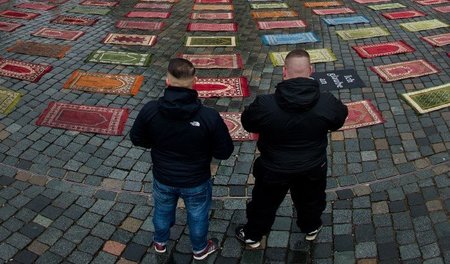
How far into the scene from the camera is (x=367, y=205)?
5.06 metres

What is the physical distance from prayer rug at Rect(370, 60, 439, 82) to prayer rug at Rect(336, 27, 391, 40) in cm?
157

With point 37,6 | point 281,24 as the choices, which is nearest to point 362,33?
point 281,24

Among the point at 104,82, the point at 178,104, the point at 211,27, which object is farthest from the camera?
the point at 211,27

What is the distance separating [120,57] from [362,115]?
4930 mm

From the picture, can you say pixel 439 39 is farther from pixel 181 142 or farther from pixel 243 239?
pixel 181 142

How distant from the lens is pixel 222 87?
24.7ft

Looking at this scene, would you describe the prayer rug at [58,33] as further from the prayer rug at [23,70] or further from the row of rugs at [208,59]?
the prayer rug at [23,70]

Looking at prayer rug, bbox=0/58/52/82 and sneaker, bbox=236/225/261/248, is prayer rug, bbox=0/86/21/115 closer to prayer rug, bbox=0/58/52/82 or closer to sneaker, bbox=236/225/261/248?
prayer rug, bbox=0/58/52/82

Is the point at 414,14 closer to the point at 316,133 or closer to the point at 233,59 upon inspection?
the point at 233,59

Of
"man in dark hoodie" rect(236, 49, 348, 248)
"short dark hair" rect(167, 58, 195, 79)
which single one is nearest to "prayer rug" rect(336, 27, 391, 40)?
"man in dark hoodie" rect(236, 49, 348, 248)

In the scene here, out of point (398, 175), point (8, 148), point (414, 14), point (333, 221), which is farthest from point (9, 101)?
point (414, 14)

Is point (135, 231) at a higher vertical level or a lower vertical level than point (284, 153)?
lower

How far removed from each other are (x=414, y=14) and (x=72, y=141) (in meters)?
9.11

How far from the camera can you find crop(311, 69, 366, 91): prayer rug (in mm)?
7488
